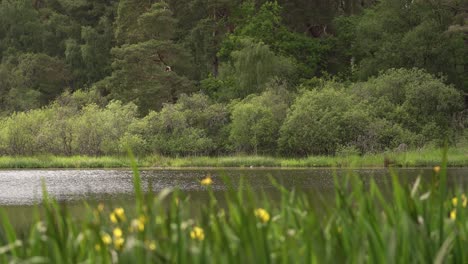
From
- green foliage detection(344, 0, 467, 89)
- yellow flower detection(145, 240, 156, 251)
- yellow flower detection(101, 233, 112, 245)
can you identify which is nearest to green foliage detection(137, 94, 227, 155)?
green foliage detection(344, 0, 467, 89)

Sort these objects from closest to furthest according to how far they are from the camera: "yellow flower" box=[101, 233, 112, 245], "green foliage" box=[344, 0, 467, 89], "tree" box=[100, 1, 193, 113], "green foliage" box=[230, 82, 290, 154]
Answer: "yellow flower" box=[101, 233, 112, 245] < "green foliage" box=[230, 82, 290, 154] < "green foliage" box=[344, 0, 467, 89] < "tree" box=[100, 1, 193, 113]

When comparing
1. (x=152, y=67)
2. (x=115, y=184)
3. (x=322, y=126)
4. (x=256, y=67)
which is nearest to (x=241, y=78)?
Answer: (x=256, y=67)

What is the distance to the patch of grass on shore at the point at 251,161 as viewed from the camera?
35.0 meters

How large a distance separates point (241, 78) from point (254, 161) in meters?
11.5

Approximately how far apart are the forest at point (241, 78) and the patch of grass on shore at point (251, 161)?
162cm

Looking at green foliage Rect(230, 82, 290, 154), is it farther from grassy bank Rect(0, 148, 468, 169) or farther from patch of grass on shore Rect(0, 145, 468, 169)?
grassy bank Rect(0, 148, 468, 169)

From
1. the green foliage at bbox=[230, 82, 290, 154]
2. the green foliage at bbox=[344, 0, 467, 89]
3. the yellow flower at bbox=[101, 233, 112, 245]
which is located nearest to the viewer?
the yellow flower at bbox=[101, 233, 112, 245]

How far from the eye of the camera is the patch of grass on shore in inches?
1379

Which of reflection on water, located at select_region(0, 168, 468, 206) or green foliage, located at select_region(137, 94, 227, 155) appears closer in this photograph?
reflection on water, located at select_region(0, 168, 468, 206)

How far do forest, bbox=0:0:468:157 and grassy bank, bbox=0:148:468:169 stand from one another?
1.61 m

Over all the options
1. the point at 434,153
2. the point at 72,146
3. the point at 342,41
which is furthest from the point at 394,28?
the point at 72,146

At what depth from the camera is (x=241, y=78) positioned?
160 ft

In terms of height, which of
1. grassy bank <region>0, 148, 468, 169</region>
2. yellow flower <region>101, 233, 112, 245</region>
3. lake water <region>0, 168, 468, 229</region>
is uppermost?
yellow flower <region>101, 233, 112, 245</region>

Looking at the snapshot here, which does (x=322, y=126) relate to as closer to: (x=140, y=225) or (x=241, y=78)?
(x=241, y=78)
